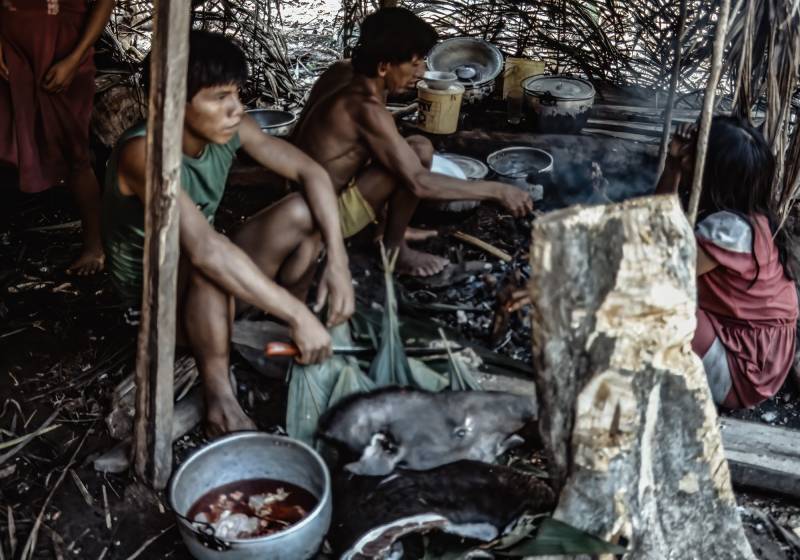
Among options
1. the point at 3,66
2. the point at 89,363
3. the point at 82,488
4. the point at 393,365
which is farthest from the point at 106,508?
the point at 3,66

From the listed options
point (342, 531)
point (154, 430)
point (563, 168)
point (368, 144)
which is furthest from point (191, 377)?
point (563, 168)

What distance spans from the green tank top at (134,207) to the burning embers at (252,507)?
1.01 m

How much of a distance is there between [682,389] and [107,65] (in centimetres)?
446

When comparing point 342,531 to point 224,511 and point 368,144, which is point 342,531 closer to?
point 224,511

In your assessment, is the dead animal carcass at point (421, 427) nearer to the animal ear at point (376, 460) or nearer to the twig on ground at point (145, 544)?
the animal ear at point (376, 460)

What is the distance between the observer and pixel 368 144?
156 inches

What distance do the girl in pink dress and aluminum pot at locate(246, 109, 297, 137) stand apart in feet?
8.55

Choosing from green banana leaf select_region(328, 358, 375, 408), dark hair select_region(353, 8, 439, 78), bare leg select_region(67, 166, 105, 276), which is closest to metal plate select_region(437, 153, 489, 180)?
dark hair select_region(353, 8, 439, 78)

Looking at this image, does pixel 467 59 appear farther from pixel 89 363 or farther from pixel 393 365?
pixel 89 363

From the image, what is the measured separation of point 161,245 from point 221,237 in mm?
338

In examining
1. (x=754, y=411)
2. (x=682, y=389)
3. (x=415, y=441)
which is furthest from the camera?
(x=754, y=411)

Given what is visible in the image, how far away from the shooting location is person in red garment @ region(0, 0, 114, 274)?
4.02 m

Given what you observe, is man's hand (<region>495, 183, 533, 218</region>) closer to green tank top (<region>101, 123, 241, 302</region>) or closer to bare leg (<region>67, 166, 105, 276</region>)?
green tank top (<region>101, 123, 241, 302</region>)

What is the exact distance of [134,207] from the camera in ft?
10.1
